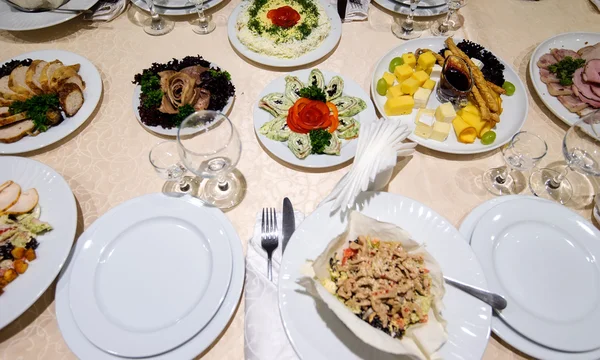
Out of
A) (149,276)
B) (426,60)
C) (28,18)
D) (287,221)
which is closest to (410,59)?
(426,60)

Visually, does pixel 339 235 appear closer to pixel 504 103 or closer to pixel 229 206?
pixel 229 206

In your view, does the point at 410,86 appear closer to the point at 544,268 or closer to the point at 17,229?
the point at 544,268

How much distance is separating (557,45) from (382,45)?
1045 mm

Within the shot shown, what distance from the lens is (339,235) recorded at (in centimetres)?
136

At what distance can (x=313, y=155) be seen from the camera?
1.80m

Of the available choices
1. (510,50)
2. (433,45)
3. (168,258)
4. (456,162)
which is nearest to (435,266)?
(456,162)

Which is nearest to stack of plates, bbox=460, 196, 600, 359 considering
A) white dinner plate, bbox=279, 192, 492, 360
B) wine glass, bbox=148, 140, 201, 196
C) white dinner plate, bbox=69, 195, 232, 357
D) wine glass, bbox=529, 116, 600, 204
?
white dinner plate, bbox=279, 192, 492, 360

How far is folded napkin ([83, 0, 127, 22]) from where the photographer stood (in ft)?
8.16

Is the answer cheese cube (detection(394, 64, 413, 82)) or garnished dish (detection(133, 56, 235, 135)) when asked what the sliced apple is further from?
cheese cube (detection(394, 64, 413, 82))

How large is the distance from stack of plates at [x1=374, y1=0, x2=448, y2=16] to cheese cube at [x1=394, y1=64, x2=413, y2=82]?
0.64 metres

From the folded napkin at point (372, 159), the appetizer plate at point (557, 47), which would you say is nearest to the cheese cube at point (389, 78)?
the folded napkin at point (372, 159)

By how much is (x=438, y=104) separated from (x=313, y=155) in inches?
32.7

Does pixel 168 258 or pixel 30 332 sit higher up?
pixel 168 258

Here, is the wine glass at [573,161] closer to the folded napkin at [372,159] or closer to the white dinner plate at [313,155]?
the folded napkin at [372,159]
